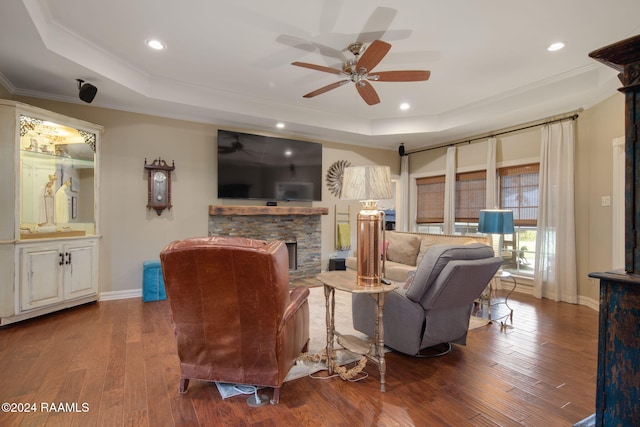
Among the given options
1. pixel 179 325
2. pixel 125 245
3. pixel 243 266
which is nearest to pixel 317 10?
pixel 243 266

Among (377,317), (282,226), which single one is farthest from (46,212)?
(377,317)

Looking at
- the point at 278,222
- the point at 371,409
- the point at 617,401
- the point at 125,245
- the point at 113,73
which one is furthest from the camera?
the point at 278,222

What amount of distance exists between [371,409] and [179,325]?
125cm

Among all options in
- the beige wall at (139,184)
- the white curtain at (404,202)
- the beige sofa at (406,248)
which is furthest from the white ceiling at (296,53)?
the beige sofa at (406,248)

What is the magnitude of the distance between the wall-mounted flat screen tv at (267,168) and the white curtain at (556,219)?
3.51m

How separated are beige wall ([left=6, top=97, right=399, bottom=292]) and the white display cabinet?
0.28 m

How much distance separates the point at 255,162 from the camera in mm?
5223

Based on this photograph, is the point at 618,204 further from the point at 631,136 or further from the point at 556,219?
the point at 631,136

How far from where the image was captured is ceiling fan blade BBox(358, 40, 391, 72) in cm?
254

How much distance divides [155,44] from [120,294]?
3223 millimetres

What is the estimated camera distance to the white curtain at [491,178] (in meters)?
5.19

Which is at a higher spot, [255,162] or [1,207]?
[255,162]

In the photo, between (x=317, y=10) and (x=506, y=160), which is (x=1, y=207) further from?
(x=506, y=160)

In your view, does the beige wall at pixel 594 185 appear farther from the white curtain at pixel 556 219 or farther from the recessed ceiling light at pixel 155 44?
the recessed ceiling light at pixel 155 44
